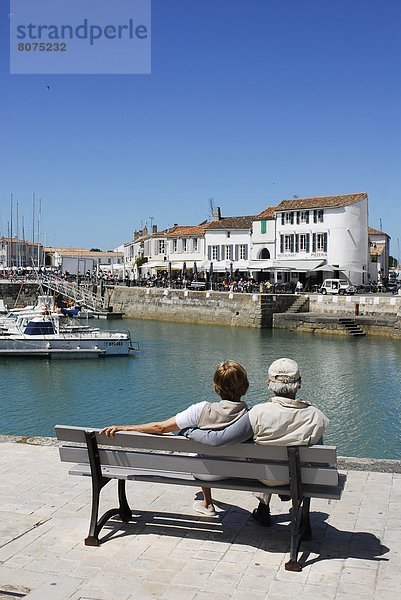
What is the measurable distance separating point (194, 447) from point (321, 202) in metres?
47.9

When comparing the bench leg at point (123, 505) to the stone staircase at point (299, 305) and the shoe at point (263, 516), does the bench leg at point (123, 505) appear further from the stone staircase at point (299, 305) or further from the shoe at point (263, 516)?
the stone staircase at point (299, 305)

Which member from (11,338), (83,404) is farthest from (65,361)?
(83,404)

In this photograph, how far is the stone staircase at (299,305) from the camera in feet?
140

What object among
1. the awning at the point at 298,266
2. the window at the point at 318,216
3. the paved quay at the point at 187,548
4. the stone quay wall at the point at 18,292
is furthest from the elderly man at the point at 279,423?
the stone quay wall at the point at 18,292

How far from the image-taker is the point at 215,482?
16.8ft

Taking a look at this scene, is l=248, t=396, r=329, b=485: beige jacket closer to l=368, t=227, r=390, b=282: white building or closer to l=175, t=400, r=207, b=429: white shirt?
l=175, t=400, r=207, b=429: white shirt

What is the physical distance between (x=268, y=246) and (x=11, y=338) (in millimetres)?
30815

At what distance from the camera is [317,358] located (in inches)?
1125

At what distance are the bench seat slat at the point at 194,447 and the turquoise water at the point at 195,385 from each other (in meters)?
9.08

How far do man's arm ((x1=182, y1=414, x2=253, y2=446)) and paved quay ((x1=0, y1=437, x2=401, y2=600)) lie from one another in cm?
77

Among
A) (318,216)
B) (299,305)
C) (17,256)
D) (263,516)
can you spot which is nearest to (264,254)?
(318,216)

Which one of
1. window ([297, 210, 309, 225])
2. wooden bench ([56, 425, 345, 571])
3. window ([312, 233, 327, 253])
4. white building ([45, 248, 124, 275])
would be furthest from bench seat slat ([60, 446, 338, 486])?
white building ([45, 248, 124, 275])

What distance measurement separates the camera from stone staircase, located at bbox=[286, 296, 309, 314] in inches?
1684

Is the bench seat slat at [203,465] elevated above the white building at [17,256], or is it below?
below
